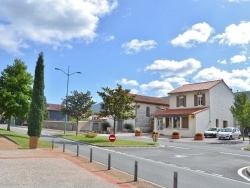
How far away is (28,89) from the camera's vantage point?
127 feet

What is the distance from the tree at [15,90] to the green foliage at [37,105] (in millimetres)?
10583

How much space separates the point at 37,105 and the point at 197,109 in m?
28.7

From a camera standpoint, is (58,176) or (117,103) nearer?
(58,176)

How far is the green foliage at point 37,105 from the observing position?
26.1 m

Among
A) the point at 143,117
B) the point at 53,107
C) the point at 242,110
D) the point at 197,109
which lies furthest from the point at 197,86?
the point at 53,107

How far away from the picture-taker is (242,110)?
4319 centimetres

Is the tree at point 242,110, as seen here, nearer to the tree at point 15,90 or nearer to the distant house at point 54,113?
the tree at point 15,90

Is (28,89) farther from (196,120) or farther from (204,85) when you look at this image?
(204,85)

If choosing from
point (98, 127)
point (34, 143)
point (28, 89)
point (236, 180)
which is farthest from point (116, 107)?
point (98, 127)

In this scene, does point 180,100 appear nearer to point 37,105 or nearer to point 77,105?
point 77,105

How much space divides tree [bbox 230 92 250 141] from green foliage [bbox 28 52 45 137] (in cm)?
2474

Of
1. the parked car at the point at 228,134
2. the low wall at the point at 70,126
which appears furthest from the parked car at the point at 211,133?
the low wall at the point at 70,126

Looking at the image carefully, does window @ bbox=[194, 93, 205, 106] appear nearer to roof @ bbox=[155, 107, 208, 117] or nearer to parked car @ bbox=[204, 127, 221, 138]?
roof @ bbox=[155, 107, 208, 117]

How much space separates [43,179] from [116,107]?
24.7m
